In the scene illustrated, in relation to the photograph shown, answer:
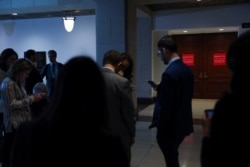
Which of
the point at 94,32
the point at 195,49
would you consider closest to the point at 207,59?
the point at 195,49

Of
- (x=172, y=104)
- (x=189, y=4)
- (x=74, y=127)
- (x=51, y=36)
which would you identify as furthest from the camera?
(x=51, y=36)

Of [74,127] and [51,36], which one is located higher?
[51,36]

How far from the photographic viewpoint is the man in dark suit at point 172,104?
2.61m

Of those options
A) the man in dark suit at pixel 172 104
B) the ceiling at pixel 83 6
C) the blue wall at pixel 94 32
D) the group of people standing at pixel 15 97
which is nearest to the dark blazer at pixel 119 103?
the man in dark suit at pixel 172 104

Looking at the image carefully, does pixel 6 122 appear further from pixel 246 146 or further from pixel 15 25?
pixel 15 25

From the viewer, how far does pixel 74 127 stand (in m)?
1.13

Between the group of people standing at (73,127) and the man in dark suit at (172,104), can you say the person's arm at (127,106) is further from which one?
the group of people standing at (73,127)

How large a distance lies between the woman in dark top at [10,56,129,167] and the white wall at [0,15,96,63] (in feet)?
27.0

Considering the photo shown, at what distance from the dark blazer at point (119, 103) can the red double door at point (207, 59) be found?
8.69 meters

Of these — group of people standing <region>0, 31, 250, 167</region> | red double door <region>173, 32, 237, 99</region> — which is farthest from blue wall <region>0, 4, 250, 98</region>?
group of people standing <region>0, 31, 250, 167</region>

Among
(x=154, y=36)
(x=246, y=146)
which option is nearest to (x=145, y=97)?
(x=154, y=36)

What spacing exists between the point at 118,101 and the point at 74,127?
4.92 feet

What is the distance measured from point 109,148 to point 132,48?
19.0ft

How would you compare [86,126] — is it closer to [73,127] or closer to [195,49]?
[73,127]
